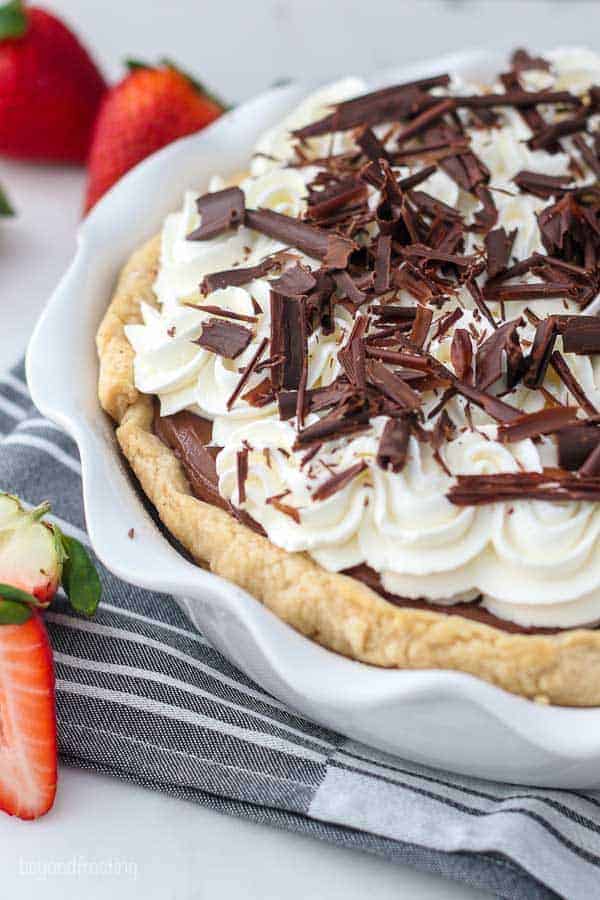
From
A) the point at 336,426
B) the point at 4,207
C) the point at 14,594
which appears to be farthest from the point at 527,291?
the point at 4,207

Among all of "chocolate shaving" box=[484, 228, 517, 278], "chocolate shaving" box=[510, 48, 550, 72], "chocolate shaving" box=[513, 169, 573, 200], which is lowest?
"chocolate shaving" box=[484, 228, 517, 278]

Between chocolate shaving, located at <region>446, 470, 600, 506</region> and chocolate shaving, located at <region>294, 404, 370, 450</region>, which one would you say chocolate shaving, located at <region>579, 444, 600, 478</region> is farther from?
chocolate shaving, located at <region>294, 404, 370, 450</region>

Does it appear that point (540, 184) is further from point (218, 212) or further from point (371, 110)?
point (218, 212)

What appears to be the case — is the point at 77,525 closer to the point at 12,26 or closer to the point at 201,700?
the point at 201,700

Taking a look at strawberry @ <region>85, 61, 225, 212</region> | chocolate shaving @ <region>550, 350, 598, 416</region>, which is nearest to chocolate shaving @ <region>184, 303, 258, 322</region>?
chocolate shaving @ <region>550, 350, 598, 416</region>

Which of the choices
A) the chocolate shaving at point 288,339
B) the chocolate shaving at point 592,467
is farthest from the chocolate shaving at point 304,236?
the chocolate shaving at point 592,467

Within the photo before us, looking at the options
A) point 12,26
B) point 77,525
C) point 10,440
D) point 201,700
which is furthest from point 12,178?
point 201,700
